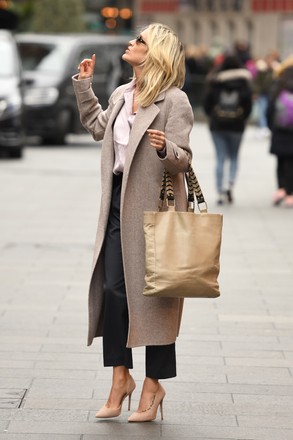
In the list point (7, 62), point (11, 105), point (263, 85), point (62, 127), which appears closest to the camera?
point (11, 105)

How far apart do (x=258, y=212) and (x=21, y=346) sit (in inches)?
287

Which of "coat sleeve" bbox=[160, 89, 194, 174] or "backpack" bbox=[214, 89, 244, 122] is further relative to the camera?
"backpack" bbox=[214, 89, 244, 122]

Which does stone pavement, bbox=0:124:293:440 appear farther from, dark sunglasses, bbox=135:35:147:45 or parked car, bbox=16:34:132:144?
parked car, bbox=16:34:132:144

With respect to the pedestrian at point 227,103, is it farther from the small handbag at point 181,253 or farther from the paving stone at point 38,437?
the paving stone at point 38,437

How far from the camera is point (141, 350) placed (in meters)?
7.25

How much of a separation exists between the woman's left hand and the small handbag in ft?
0.90

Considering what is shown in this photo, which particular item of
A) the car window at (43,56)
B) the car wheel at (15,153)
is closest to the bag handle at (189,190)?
the car wheel at (15,153)

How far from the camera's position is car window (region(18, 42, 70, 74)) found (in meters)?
24.6

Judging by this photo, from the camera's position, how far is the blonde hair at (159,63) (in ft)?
18.2

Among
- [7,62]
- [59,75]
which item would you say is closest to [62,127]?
[59,75]

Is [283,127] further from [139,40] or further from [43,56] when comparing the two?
[43,56]

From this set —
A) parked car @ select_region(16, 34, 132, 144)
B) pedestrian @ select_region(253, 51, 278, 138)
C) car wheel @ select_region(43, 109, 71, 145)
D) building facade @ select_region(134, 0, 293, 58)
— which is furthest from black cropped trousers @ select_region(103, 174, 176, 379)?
building facade @ select_region(134, 0, 293, 58)

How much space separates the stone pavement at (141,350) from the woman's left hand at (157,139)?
1.18 m

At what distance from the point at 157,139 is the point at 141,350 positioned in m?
2.13
